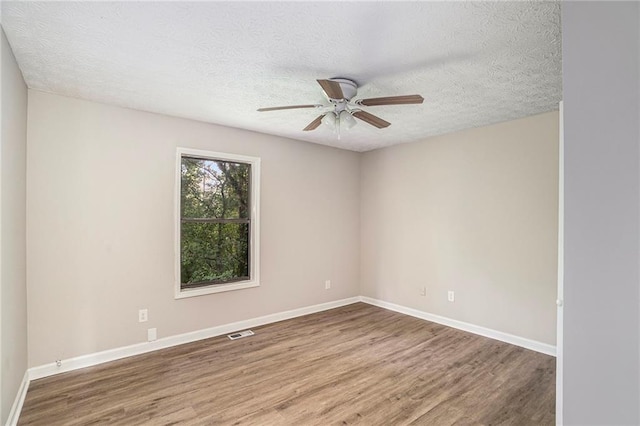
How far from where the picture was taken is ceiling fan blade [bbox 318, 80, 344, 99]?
203 centimetres

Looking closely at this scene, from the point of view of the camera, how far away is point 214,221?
3.79 meters

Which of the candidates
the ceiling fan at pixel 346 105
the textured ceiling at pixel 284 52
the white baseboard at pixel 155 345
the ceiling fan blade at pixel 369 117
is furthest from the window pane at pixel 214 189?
the ceiling fan blade at pixel 369 117

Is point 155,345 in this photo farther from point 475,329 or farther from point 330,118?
point 475,329

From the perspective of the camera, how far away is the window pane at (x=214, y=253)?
142 inches

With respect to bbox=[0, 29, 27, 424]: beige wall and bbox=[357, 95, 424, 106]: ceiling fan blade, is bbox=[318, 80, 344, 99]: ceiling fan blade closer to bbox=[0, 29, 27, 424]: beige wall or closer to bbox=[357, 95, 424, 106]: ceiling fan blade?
bbox=[357, 95, 424, 106]: ceiling fan blade

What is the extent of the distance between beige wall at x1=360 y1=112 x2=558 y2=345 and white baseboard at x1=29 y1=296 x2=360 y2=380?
1531mm

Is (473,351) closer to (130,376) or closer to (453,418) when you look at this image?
(453,418)

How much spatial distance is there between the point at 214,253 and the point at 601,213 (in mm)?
3617

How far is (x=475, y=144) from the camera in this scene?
384 cm

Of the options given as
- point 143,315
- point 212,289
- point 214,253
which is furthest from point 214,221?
point 143,315

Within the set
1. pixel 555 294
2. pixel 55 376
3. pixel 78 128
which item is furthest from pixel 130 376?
pixel 555 294

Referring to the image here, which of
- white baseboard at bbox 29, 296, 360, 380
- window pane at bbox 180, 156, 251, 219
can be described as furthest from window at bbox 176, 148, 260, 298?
white baseboard at bbox 29, 296, 360, 380

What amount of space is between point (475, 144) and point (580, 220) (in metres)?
3.25

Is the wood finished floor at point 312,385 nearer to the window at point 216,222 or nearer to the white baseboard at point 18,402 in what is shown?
the white baseboard at point 18,402
